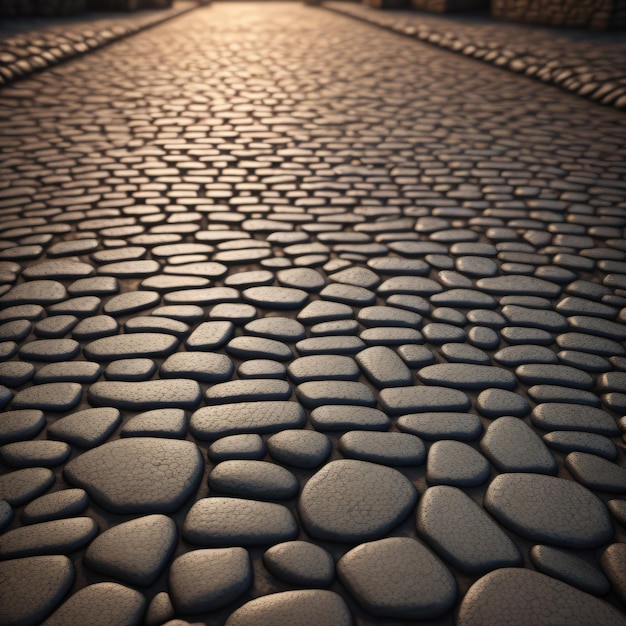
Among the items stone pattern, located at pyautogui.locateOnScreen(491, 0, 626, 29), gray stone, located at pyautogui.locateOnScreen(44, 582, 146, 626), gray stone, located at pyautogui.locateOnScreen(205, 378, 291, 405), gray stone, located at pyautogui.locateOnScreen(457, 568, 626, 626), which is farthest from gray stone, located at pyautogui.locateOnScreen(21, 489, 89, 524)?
stone pattern, located at pyautogui.locateOnScreen(491, 0, 626, 29)

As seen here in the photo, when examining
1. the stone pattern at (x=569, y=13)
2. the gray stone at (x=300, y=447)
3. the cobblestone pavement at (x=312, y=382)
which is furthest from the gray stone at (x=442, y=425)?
the stone pattern at (x=569, y=13)

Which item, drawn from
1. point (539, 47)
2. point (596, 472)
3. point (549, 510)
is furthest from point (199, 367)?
point (539, 47)

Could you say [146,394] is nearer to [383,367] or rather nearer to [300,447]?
[300,447]

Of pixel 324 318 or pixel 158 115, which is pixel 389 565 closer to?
pixel 324 318

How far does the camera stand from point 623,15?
370 inches

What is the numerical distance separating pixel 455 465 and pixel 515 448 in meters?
0.22

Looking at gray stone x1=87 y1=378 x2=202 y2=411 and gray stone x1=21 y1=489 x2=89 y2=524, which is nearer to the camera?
gray stone x1=21 y1=489 x2=89 y2=524

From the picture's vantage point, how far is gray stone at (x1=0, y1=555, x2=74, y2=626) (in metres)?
1.31

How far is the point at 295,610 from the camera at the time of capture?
132 centimetres

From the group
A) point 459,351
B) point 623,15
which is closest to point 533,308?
point 459,351

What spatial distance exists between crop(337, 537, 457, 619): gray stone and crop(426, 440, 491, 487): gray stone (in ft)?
0.87

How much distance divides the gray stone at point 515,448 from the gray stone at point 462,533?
0.70ft

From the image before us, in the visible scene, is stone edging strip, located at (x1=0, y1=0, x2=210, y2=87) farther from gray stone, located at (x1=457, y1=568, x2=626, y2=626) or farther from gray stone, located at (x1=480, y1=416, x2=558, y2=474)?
gray stone, located at (x1=457, y1=568, x2=626, y2=626)

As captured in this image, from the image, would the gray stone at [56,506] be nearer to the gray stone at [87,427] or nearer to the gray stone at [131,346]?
the gray stone at [87,427]
